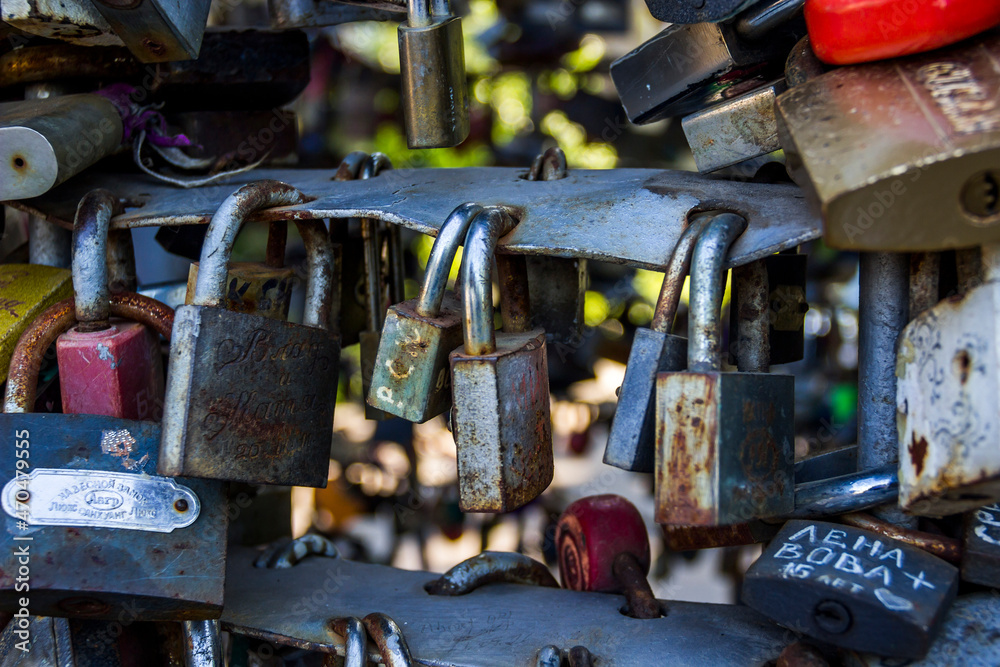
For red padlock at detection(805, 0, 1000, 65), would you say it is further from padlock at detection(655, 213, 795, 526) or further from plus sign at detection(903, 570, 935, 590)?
plus sign at detection(903, 570, 935, 590)

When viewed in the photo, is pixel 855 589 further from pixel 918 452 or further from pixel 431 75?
pixel 431 75

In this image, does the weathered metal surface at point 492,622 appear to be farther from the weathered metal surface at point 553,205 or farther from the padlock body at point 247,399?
the weathered metal surface at point 553,205

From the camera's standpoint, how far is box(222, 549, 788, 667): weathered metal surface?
771mm

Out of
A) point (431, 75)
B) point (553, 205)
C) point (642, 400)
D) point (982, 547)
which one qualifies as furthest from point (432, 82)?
point (982, 547)

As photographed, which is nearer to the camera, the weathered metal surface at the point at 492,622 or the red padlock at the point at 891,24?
the red padlock at the point at 891,24

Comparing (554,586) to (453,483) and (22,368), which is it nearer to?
(22,368)

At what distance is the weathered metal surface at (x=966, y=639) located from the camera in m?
0.60

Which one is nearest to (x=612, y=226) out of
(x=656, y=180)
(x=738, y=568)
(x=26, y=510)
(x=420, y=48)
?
(x=656, y=180)

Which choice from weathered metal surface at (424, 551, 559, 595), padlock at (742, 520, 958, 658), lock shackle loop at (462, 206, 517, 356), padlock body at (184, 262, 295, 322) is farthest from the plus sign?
padlock body at (184, 262, 295, 322)

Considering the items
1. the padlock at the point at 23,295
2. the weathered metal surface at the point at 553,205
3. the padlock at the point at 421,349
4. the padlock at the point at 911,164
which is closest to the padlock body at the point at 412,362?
the padlock at the point at 421,349

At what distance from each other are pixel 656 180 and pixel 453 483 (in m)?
1.49

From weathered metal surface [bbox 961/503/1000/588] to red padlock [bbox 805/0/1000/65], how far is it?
368mm

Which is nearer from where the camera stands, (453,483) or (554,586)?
(554,586)

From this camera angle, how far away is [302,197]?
85 centimetres
